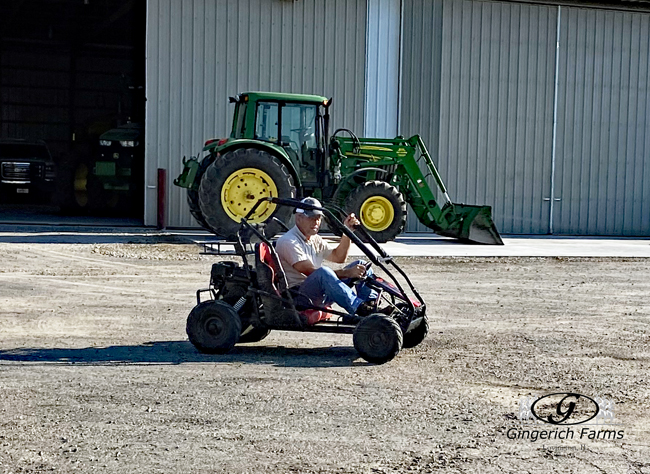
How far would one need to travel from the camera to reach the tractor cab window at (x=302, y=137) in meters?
18.3

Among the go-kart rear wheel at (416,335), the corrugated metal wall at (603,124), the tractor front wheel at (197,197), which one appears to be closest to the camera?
the go-kart rear wheel at (416,335)

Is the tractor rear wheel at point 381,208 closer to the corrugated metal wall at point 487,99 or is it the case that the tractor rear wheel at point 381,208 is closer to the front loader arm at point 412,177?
the front loader arm at point 412,177

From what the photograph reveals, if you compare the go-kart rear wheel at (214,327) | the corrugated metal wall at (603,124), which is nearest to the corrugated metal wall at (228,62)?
the corrugated metal wall at (603,124)

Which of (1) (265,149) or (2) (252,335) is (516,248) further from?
(2) (252,335)

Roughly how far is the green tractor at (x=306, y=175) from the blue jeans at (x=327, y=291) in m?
8.41

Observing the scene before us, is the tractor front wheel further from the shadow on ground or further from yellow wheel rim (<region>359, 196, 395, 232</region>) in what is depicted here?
the shadow on ground

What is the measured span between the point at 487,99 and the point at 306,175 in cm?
714

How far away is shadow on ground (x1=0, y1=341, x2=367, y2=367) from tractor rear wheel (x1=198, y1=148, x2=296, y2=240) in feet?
28.5

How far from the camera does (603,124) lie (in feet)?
A: 81.7

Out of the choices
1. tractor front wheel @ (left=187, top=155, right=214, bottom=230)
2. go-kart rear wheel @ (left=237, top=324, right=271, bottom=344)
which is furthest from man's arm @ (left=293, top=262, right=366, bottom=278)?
tractor front wheel @ (left=187, top=155, right=214, bottom=230)

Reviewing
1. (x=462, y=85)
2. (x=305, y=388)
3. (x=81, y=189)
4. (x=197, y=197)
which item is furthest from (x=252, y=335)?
(x=81, y=189)

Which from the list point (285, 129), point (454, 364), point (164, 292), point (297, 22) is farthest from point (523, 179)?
point (454, 364)

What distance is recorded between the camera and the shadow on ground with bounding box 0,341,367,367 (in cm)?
802

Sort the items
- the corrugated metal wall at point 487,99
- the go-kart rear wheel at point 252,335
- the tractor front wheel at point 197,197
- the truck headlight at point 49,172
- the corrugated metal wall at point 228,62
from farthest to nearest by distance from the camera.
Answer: the truck headlight at point 49,172, the corrugated metal wall at point 487,99, the corrugated metal wall at point 228,62, the tractor front wheel at point 197,197, the go-kart rear wheel at point 252,335
